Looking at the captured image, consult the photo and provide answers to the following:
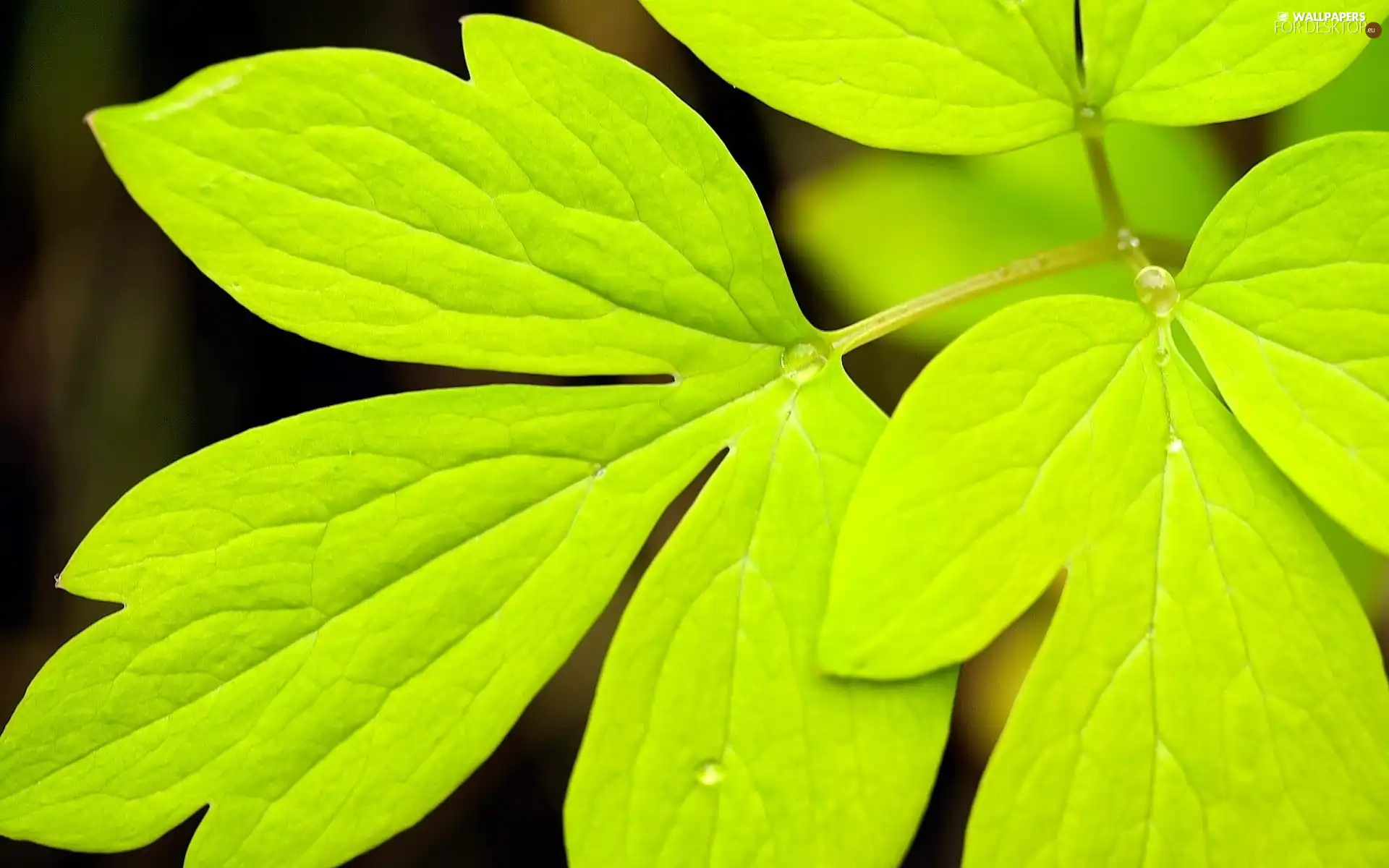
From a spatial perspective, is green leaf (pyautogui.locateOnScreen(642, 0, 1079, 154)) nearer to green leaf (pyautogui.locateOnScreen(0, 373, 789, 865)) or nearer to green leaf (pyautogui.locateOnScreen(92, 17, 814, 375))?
green leaf (pyautogui.locateOnScreen(92, 17, 814, 375))

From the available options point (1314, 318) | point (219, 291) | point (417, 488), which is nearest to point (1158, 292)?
point (1314, 318)

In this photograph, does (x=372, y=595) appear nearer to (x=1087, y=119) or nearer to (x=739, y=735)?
(x=739, y=735)

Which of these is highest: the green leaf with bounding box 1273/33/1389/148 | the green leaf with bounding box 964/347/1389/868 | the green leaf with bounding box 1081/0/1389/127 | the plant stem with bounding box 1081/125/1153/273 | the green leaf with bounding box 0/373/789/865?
the green leaf with bounding box 1273/33/1389/148

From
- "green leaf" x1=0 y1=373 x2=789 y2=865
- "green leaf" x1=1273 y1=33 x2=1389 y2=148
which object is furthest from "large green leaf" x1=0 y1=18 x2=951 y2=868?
"green leaf" x1=1273 y1=33 x2=1389 y2=148

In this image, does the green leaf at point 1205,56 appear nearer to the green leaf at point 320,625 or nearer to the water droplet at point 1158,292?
the water droplet at point 1158,292

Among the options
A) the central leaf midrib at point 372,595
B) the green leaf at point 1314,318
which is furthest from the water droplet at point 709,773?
the green leaf at point 1314,318

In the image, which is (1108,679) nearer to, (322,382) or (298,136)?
(298,136)
